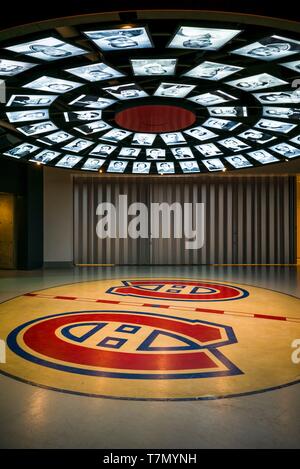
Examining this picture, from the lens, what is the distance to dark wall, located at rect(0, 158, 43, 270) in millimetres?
14531

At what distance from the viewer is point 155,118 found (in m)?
7.95

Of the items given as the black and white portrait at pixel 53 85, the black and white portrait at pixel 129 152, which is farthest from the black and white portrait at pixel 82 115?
the black and white portrait at pixel 129 152

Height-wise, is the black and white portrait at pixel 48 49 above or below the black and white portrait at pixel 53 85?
below

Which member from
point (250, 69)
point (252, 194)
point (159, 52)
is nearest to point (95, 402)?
point (159, 52)

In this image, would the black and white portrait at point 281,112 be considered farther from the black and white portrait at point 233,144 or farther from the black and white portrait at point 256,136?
the black and white portrait at point 233,144

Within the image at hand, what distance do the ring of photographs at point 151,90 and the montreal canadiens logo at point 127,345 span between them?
4.08 m

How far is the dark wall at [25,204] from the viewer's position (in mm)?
14531

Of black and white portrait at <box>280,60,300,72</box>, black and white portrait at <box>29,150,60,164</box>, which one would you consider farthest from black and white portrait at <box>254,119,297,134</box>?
black and white portrait at <box>29,150,60,164</box>

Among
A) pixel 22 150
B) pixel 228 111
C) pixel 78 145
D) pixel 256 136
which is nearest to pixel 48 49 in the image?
pixel 228 111

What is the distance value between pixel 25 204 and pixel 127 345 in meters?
11.5

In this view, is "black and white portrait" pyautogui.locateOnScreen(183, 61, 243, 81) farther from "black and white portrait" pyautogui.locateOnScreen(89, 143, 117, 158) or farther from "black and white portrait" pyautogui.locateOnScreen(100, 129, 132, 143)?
"black and white portrait" pyautogui.locateOnScreen(89, 143, 117, 158)

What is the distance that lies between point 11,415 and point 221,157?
35.3 ft

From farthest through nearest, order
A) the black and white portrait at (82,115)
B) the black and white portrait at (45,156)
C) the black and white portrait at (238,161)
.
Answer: the black and white portrait at (238,161) → the black and white portrait at (45,156) → the black and white portrait at (82,115)

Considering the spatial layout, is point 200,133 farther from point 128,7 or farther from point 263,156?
point 128,7
